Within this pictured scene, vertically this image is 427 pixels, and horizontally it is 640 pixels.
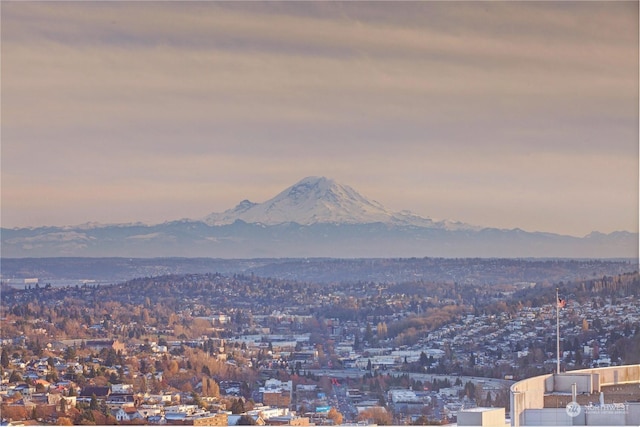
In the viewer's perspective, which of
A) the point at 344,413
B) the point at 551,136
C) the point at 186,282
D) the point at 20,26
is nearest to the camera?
the point at 344,413

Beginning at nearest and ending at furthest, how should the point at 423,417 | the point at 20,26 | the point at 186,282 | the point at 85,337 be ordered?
the point at 423,417
the point at 20,26
the point at 85,337
the point at 186,282

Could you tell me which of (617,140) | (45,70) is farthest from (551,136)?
(45,70)

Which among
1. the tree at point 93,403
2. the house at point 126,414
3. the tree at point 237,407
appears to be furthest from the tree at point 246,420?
the tree at point 93,403

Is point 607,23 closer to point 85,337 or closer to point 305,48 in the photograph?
point 305,48

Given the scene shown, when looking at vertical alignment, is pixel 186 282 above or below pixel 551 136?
below

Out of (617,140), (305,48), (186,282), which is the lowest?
(186,282)
